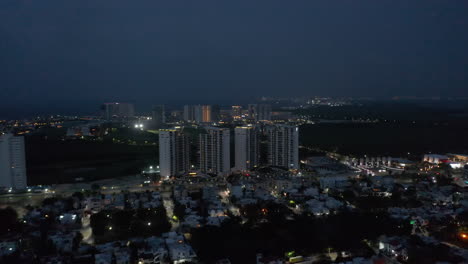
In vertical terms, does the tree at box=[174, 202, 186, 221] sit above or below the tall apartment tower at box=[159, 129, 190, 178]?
below

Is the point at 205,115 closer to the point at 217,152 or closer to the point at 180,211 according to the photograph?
the point at 217,152

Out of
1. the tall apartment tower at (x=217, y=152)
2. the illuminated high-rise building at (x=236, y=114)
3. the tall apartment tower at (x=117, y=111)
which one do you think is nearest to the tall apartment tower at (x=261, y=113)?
the illuminated high-rise building at (x=236, y=114)

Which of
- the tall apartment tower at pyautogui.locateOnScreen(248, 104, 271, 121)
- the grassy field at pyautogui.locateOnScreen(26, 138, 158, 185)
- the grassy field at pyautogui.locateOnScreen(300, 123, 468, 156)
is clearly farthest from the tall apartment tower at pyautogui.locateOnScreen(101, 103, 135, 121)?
the grassy field at pyautogui.locateOnScreen(300, 123, 468, 156)

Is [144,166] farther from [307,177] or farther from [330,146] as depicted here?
[330,146]

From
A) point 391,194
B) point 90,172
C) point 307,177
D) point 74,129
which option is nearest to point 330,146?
point 307,177

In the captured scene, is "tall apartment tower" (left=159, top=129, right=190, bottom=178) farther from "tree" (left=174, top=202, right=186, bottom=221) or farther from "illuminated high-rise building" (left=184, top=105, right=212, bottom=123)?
"illuminated high-rise building" (left=184, top=105, right=212, bottom=123)

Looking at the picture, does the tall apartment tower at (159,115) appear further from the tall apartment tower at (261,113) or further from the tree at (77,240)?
the tree at (77,240)

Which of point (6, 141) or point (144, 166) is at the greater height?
point (6, 141)
